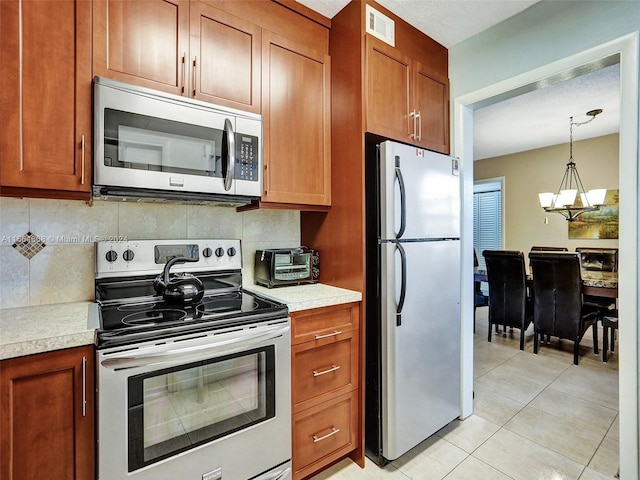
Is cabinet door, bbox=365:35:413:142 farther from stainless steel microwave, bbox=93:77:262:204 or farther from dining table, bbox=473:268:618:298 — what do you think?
dining table, bbox=473:268:618:298

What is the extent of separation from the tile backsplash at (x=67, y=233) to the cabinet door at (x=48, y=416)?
59 centimetres

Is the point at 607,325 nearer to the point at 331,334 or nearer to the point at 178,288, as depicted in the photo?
the point at 331,334

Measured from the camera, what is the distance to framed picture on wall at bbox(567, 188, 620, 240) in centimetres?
441

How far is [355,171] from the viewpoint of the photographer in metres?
1.88

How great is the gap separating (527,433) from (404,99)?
7.41 feet

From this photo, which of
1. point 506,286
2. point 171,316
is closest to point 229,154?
point 171,316

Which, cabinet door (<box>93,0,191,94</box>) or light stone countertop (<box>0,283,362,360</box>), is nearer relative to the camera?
light stone countertop (<box>0,283,362,360</box>)

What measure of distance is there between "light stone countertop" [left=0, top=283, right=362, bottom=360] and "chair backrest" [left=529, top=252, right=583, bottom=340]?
2.48 meters

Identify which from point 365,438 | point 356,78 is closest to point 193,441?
point 365,438

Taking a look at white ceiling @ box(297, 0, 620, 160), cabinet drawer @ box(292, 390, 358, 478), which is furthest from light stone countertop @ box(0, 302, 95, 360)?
white ceiling @ box(297, 0, 620, 160)

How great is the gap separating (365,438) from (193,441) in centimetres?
106

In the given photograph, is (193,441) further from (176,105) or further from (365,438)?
(176,105)

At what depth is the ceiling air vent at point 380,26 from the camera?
6.14ft

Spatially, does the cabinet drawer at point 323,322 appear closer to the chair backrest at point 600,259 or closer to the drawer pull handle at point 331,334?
the drawer pull handle at point 331,334
